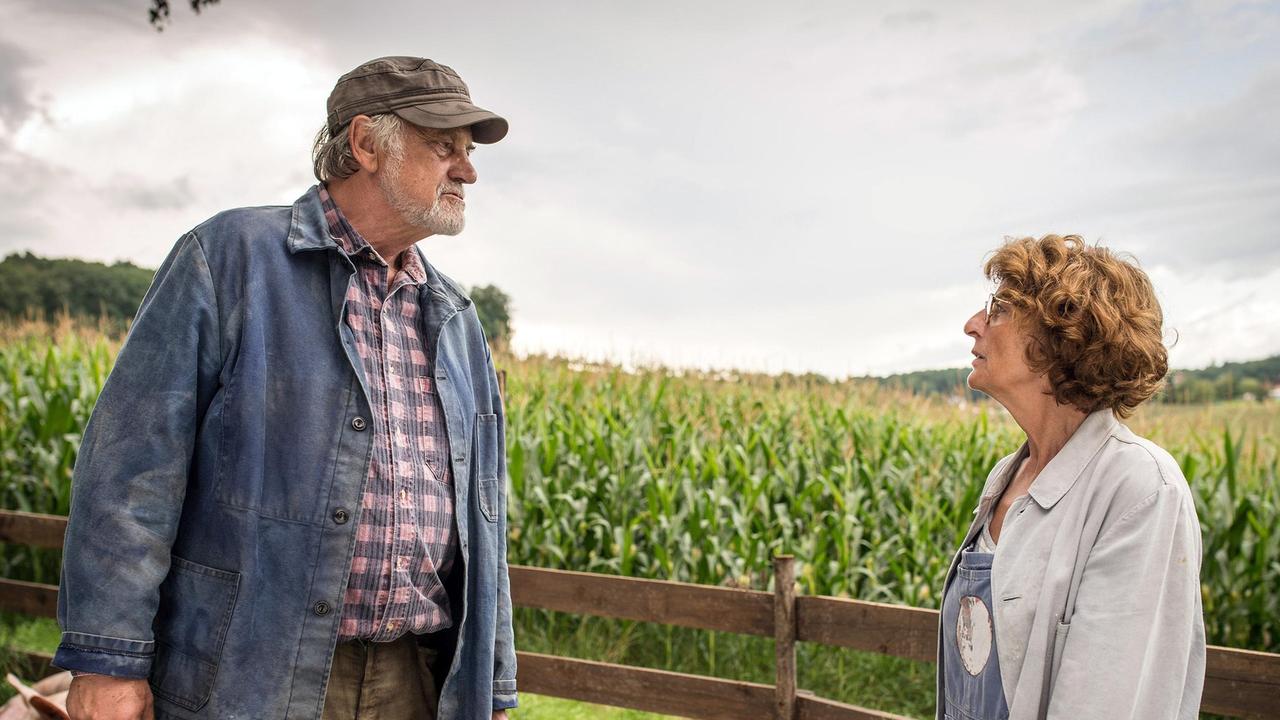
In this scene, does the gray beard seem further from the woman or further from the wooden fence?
the wooden fence

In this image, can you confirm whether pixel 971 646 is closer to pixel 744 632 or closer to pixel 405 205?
pixel 405 205

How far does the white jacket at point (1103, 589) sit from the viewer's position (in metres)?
1.69

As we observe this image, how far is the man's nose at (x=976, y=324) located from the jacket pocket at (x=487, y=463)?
3.94 feet

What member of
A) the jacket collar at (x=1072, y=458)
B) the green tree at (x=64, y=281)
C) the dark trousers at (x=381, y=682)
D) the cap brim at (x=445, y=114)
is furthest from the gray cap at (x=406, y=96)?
the green tree at (x=64, y=281)

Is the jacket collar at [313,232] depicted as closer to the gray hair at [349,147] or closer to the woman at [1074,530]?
the gray hair at [349,147]

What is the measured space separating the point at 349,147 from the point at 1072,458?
1.77 meters

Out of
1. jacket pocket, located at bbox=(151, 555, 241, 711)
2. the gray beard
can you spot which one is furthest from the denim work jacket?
the gray beard

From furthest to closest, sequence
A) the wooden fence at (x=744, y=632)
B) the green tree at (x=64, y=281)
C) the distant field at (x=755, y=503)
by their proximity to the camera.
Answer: the green tree at (x=64, y=281), the distant field at (x=755, y=503), the wooden fence at (x=744, y=632)

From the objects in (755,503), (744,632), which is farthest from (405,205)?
(755,503)

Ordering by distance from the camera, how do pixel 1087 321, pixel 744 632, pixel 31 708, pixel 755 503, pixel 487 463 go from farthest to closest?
pixel 755 503
pixel 744 632
pixel 31 708
pixel 487 463
pixel 1087 321

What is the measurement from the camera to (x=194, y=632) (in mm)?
2006

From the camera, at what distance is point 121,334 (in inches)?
499

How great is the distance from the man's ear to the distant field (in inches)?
163

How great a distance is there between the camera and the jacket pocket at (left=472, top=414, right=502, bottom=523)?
2.43 m
